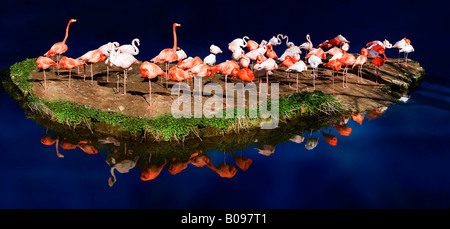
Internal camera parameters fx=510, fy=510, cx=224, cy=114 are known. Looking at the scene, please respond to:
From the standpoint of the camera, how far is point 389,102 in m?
11.1

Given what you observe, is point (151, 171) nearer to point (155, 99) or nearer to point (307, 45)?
point (155, 99)

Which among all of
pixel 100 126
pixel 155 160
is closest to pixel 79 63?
pixel 100 126

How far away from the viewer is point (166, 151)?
27.7 ft

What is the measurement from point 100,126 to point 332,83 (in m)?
5.50

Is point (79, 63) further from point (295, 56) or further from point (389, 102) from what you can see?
point (389, 102)

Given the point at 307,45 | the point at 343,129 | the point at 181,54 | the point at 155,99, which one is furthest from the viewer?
the point at 307,45

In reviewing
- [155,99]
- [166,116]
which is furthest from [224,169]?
[155,99]

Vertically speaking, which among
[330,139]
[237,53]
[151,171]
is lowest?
[151,171]

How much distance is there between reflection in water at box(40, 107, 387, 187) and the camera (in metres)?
7.91

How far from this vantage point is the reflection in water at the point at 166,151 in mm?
7912

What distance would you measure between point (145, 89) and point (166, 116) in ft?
5.47

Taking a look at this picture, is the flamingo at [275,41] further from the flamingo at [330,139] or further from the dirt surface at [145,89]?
the flamingo at [330,139]

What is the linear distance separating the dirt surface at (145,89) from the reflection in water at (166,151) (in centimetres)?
97

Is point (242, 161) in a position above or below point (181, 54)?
below
